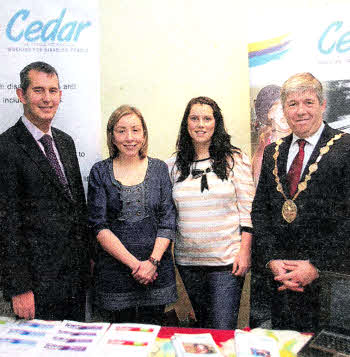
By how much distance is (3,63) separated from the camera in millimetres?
1871

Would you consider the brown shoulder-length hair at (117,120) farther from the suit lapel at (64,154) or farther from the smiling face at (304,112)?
the smiling face at (304,112)

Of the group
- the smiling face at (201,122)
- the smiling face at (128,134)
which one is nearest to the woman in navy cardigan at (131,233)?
the smiling face at (128,134)

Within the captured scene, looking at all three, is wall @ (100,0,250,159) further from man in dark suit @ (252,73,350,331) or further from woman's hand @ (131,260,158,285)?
woman's hand @ (131,260,158,285)

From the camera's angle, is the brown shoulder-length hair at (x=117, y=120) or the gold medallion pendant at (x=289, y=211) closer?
the gold medallion pendant at (x=289, y=211)

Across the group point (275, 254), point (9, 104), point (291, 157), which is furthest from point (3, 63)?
point (275, 254)

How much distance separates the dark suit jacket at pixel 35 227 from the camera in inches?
59.9

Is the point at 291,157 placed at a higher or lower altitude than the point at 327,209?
higher

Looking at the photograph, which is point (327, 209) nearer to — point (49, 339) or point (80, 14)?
point (49, 339)

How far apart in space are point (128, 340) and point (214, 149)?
3.13 ft

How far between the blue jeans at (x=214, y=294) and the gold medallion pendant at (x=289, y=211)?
1.17 ft

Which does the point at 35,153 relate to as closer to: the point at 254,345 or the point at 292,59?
the point at 254,345

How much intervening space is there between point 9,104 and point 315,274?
1.64 m

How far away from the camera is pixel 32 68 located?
1.82 meters

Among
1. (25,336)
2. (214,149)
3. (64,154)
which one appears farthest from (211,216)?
(25,336)
